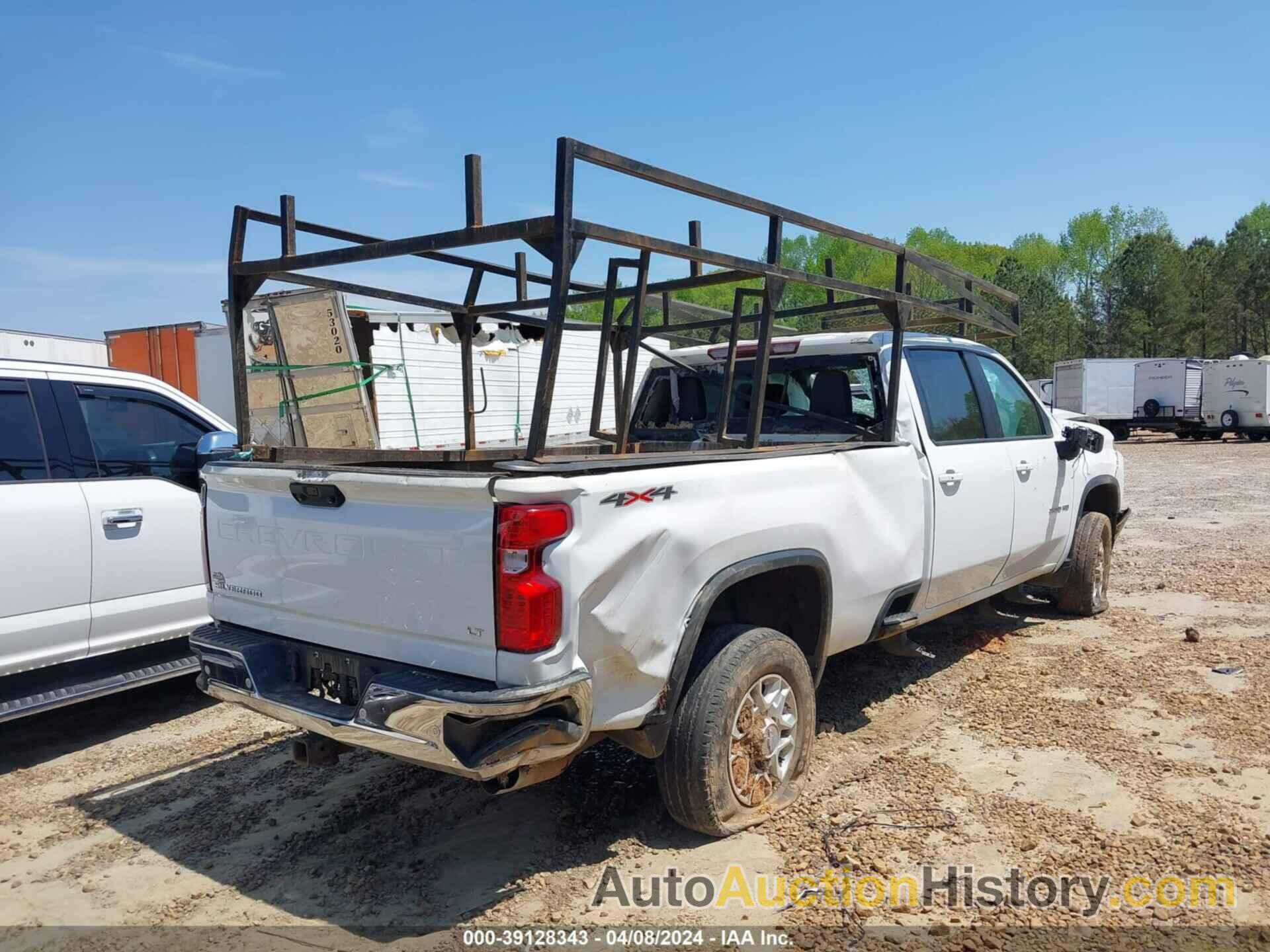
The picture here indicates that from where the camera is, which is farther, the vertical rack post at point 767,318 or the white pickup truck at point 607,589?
the vertical rack post at point 767,318

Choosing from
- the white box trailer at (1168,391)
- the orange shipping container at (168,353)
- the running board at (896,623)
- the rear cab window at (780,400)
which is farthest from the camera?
the white box trailer at (1168,391)

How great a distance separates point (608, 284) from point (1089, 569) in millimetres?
4154

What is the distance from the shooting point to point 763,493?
3.35 metres

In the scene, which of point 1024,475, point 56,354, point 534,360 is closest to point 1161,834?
point 1024,475

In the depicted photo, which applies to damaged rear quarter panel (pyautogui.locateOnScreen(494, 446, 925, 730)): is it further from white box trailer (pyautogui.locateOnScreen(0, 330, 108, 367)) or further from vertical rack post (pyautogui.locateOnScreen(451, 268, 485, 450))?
white box trailer (pyautogui.locateOnScreen(0, 330, 108, 367))

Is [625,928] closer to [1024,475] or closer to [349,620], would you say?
[349,620]

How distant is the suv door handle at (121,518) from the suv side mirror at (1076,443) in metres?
5.24

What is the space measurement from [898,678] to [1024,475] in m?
1.36

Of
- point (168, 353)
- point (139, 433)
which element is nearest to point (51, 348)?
point (168, 353)

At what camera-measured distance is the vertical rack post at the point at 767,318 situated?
359cm

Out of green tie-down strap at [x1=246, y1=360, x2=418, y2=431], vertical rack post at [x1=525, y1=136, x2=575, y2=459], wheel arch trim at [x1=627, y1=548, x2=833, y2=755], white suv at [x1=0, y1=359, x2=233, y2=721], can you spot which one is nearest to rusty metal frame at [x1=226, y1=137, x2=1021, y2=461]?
vertical rack post at [x1=525, y1=136, x2=575, y2=459]

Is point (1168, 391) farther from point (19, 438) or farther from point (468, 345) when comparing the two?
point (19, 438)

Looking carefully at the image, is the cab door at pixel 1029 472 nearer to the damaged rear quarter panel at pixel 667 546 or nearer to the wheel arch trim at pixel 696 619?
the damaged rear quarter panel at pixel 667 546

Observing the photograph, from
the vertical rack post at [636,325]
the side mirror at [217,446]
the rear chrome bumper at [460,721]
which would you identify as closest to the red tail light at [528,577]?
the rear chrome bumper at [460,721]
